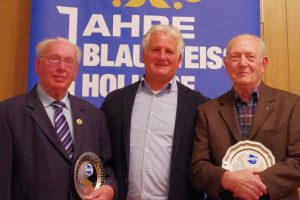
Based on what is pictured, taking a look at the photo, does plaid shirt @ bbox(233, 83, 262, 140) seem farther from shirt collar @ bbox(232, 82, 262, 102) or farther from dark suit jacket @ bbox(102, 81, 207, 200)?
dark suit jacket @ bbox(102, 81, 207, 200)

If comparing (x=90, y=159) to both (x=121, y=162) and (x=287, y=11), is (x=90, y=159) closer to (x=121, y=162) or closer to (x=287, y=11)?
(x=121, y=162)

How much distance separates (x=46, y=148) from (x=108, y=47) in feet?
4.30

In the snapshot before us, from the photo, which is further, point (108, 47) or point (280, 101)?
point (108, 47)

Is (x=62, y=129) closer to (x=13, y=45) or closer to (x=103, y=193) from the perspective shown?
(x=103, y=193)

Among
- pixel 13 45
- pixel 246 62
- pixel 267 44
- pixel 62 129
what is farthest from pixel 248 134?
pixel 13 45

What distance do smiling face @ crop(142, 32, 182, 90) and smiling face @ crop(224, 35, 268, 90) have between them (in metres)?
0.37

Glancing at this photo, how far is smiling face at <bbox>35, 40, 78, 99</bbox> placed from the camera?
208 centimetres

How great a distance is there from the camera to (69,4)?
3041 millimetres

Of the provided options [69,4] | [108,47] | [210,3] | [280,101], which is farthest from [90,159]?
[210,3]

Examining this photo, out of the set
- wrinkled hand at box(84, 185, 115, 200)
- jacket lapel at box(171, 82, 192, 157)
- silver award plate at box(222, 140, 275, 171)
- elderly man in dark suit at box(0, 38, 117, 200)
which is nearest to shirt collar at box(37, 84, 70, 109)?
elderly man in dark suit at box(0, 38, 117, 200)

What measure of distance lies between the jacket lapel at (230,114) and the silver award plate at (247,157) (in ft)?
0.25

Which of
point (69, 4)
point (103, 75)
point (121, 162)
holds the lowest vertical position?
point (121, 162)

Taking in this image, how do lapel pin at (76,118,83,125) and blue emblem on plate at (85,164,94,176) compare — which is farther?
lapel pin at (76,118,83,125)

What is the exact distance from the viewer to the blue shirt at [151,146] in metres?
2.17
